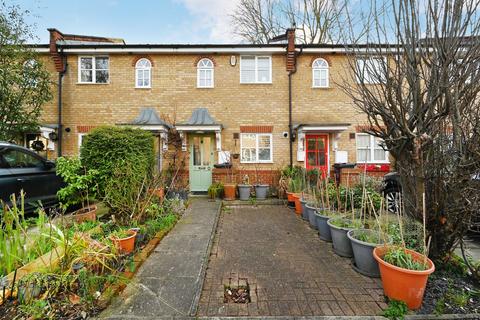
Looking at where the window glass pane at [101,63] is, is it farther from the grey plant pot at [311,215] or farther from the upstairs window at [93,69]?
the grey plant pot at [311,215]

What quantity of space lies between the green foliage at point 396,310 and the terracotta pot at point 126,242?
3.45 metres

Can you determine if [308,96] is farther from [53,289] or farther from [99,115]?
[53,289]

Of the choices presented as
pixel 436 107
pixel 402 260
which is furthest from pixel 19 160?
pixel 436 107

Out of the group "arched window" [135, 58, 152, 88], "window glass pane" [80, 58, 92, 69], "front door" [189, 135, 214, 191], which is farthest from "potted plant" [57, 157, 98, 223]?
"window glass pane" [80, 58, 92, 69]

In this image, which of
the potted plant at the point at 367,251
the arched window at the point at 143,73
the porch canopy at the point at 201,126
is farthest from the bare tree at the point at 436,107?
the arched window at the point at 143,73

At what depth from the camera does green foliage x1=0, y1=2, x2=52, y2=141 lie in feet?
23.4

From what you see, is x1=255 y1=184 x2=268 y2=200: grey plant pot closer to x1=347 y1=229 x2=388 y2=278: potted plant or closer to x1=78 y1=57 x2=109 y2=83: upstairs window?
x1=347 y1=229 x2=388 y2=278: potted plant

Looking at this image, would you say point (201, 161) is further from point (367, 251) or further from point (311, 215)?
point (367, 251)

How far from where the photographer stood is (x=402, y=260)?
2605 millimetres

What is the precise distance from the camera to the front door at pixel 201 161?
31.0ft

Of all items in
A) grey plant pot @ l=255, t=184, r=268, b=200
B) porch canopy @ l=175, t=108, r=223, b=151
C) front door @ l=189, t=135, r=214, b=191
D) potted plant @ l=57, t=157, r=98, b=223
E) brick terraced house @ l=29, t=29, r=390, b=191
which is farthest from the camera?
front door @ l=189, t=135, r=214, b=191

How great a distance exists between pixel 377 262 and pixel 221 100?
26.4 feet

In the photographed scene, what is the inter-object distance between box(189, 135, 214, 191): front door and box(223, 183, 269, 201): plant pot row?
1614mm

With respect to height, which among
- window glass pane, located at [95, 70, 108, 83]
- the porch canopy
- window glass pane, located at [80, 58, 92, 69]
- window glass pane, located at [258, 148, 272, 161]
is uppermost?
window glass pane, located at [80, 58, 92, 69]
